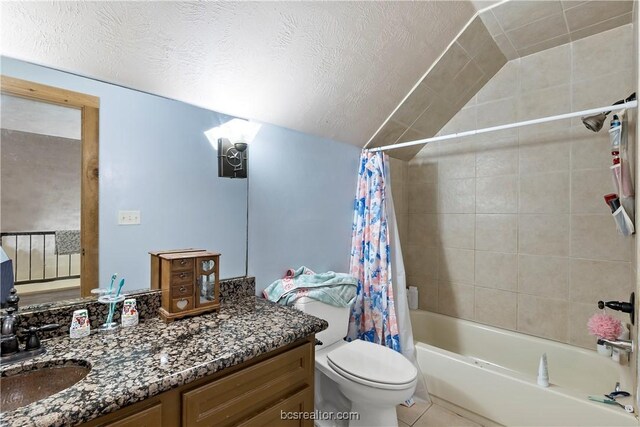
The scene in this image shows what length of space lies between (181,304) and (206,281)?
0.47ft

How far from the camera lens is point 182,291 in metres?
1.30

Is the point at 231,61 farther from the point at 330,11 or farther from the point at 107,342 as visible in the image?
the point at 107,342

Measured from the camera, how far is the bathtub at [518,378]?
158 centimetres

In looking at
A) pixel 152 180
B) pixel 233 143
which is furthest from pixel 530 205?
pixel 152 180

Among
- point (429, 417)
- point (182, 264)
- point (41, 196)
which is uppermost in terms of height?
point (41, 196)

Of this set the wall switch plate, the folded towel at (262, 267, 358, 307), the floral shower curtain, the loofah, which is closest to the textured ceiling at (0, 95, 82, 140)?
the wall switch plate

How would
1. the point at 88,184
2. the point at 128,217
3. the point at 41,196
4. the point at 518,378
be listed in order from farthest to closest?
the point at 518,378
the point at 128,217
the point at 88,184
the point at 41,196

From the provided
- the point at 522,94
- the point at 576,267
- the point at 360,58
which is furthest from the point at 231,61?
the point at 576,267

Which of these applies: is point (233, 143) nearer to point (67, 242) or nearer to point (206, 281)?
point (206, 281)

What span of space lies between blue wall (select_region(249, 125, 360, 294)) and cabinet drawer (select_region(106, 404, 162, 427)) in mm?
970

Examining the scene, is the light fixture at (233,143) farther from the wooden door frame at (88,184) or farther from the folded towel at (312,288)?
the folded towel at (312,288)

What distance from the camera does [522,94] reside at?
2270 millimetres

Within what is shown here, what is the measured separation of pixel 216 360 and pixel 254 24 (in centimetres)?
129

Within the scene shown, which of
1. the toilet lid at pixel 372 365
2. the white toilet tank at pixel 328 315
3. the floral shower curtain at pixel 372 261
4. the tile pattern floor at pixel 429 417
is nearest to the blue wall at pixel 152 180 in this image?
the white toilet tank at pixel 328 315
